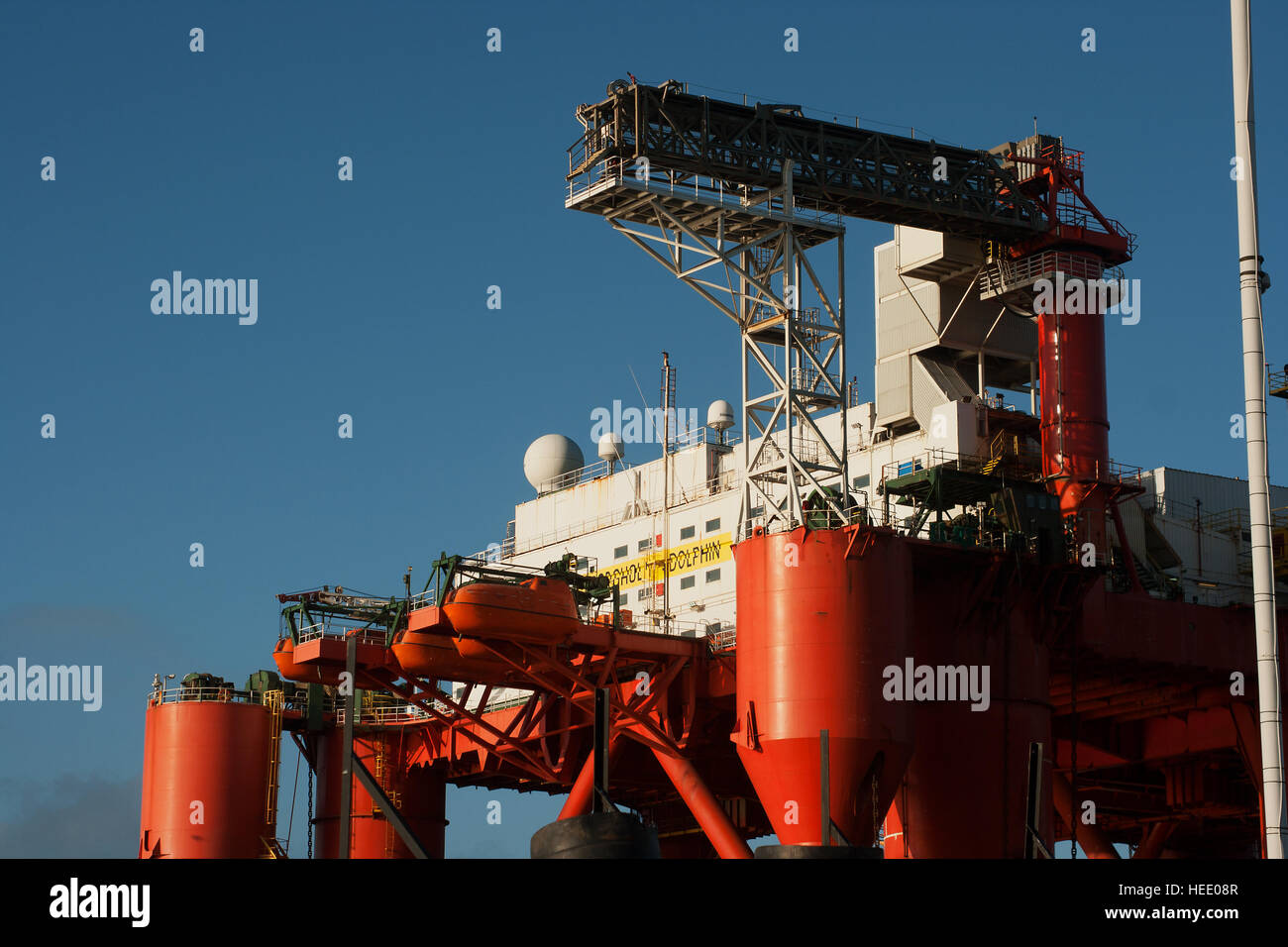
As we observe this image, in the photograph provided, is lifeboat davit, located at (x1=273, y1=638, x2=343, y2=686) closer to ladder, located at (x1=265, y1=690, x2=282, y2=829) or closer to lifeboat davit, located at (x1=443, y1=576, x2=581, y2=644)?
lifeboat davit, located at (x1=443, y1=576, x2=581, y2=644)

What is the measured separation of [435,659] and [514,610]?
13.6 feet

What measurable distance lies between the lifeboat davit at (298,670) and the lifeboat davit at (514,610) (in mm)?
6660

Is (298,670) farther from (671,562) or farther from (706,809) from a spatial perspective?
(671,562)

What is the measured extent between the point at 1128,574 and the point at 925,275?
1305 centimetres

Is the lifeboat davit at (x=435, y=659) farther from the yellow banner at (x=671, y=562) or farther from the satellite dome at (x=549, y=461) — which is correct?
the satellite dome at (x=549, y=461)

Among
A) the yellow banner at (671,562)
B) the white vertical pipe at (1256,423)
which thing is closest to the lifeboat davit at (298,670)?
the yellow banner at (671,562)

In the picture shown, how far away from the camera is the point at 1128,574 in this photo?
5991 centimetres

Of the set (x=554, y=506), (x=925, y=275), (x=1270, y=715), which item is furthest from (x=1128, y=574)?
(x=1270, y=715)

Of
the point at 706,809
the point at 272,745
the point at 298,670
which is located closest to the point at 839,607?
the point at 706,809

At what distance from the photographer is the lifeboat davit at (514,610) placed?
51.7m

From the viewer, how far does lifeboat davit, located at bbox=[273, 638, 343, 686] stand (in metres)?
57.1

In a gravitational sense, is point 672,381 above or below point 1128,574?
above

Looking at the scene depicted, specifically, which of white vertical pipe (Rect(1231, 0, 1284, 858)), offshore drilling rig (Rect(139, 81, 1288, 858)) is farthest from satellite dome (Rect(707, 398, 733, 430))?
white vertical pipe (Rect(1231, 0, 1284, 858))
